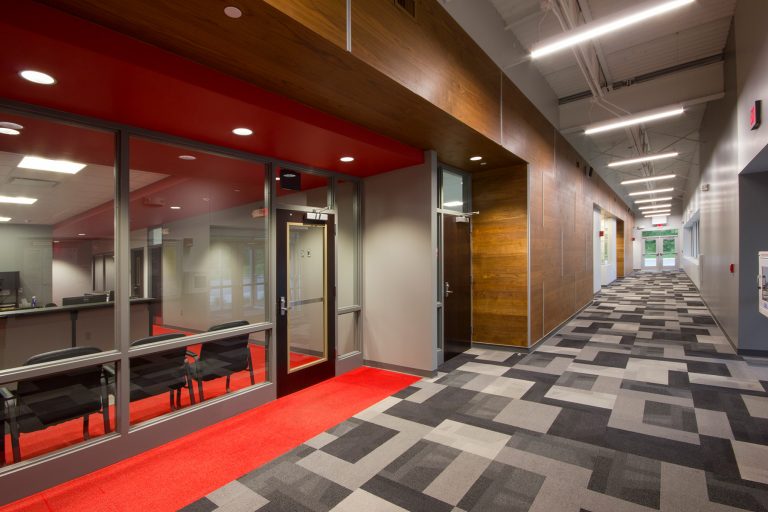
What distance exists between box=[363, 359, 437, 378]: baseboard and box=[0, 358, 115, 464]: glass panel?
2.85m

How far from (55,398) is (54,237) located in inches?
47.2

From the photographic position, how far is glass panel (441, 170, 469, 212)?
5199 mm

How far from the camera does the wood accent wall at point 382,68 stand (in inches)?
75.0

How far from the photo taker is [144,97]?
2389 mm

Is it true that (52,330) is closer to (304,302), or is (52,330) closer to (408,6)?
(304,302)

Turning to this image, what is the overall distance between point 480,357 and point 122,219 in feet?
14.6

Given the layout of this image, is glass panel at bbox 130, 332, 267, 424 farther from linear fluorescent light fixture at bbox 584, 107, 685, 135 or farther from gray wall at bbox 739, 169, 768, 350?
gray wall at bbox 739, 169, 768, 350

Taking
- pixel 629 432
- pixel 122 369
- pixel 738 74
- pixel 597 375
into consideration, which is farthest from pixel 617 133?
pixel 122 369

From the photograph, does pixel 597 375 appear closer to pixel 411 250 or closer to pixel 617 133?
pixel 411 250

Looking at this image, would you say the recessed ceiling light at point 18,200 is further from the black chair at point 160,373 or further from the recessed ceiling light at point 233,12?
the recessed ceiling light at point 233,12

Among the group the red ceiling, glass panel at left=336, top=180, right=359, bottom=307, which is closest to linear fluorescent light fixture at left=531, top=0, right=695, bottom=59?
the red ceiling

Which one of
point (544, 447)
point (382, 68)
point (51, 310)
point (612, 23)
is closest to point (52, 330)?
point (51, 310)

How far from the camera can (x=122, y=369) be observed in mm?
2785

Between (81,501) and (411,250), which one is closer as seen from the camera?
(81,501)
